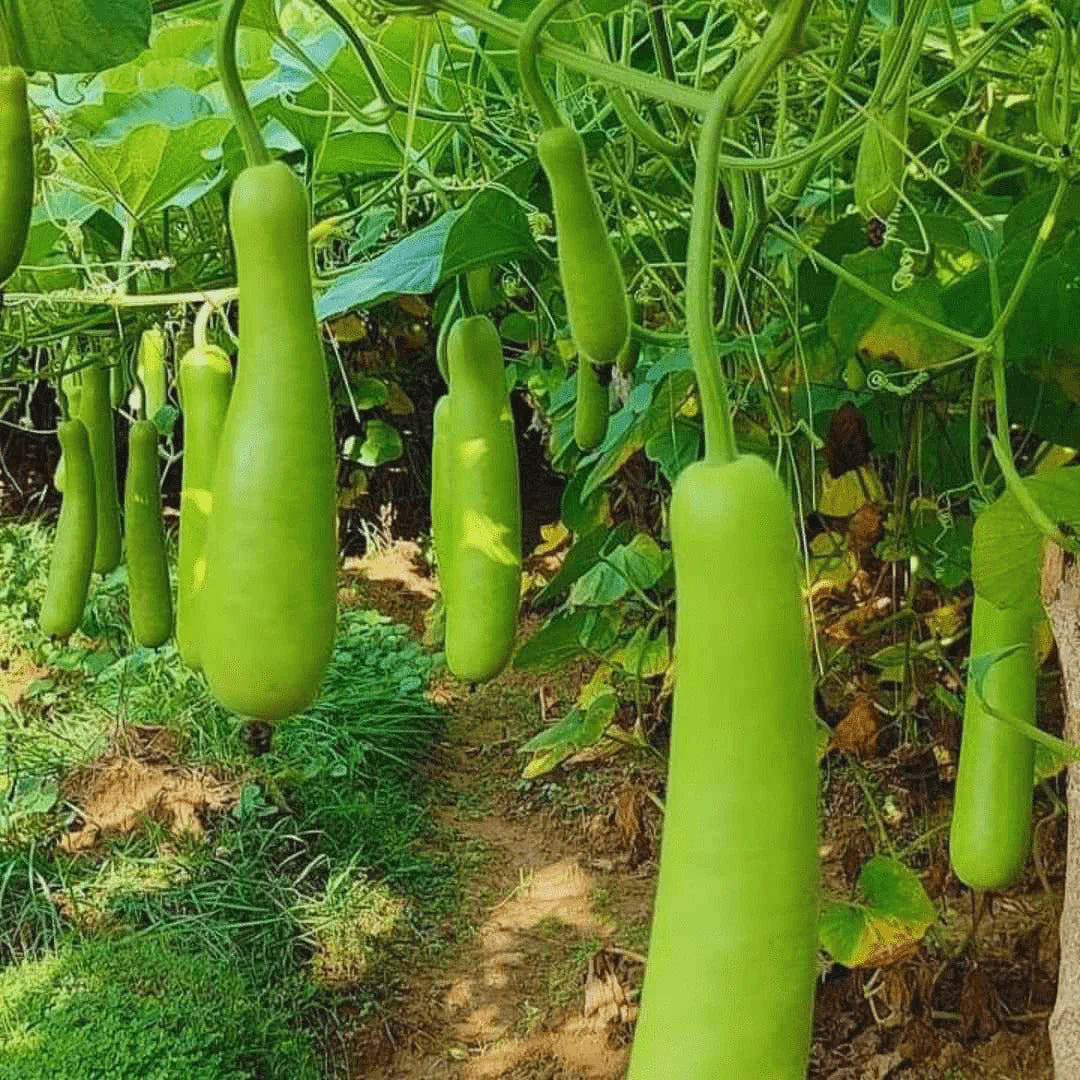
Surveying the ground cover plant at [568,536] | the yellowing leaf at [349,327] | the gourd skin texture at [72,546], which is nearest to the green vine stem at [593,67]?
the ground cover plant at [568,536]

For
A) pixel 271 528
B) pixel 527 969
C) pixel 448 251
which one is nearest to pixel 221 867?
pixel 527 969

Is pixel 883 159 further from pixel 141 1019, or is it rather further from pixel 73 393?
pixel 141 1019

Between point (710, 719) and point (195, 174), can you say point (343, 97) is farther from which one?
point (710, 719)

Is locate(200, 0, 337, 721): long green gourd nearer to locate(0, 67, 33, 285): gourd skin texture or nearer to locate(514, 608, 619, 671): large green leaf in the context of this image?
locate(0, 67, 33, 285): gourd skin texture

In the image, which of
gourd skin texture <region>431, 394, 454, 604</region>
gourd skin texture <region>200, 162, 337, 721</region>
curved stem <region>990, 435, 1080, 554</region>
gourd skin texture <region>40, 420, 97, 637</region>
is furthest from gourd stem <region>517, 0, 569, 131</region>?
gourd skin texture <region>40, 420, 97, 637</region>

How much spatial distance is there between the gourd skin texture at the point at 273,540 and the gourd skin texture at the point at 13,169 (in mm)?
90

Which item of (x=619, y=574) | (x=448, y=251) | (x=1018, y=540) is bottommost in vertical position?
(x=619, y=574)

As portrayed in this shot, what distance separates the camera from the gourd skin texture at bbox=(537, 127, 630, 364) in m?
0.53

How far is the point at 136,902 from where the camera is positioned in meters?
3.14

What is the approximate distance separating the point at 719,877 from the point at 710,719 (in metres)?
0.04

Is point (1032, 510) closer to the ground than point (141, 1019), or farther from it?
farther from it

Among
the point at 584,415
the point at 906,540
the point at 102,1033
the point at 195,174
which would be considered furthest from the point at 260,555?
the point at 102,1033

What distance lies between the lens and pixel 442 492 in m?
0.75

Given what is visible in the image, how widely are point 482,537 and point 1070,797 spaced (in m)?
0.35
